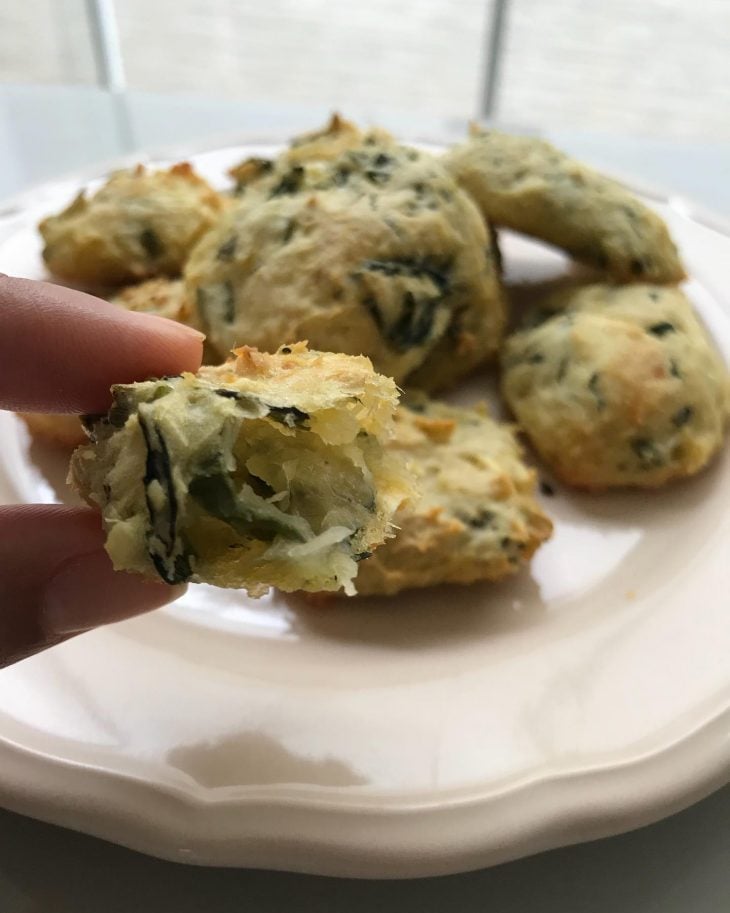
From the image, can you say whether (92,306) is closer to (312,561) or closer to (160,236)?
(312,561)

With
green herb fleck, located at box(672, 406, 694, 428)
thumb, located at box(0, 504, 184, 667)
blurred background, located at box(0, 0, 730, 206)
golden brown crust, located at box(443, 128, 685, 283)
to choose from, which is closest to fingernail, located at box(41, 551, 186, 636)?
thumb, located at box(0, 504, 184, 667)

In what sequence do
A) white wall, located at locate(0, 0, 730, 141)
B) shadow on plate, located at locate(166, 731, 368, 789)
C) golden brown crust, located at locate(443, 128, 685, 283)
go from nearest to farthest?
shadow on plate, located at locate(166, 731, 368, 789)
golden brown crust, located at locate(443, 128, 685, 283)
white wall, located at locate(0, 0, 730, 141)

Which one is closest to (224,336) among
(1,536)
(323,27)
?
(1,536)

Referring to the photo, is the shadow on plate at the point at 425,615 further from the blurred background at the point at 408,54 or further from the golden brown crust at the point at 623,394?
the blurred background at the point at 408,54

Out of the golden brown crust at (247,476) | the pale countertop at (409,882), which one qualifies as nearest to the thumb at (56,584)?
the golden brown crust at (247,476)

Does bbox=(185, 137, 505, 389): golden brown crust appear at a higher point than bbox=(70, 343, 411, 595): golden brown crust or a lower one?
lower

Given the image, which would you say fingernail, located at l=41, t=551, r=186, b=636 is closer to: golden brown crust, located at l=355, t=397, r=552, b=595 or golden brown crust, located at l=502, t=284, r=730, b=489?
golden brown crust, located at l=355, t=397, r=552, b=595

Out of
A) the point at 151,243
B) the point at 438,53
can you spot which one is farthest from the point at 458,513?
the point at 438,53
